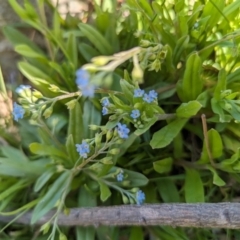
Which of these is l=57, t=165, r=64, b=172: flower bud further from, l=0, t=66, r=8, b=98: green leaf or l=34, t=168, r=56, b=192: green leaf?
l=0, t=66, r=8, b=98: green leaf

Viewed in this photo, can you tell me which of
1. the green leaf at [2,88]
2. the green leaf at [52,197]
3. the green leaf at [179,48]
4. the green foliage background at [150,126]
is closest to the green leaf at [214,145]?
the green foliage background at [150,126]

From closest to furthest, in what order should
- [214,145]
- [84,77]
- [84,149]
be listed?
[84,77], [84,149], [214,145]

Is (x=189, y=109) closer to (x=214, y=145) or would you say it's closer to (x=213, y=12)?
(x=214, y=145)

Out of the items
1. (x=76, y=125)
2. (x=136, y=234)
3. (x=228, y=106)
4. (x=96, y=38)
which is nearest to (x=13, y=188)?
(x=76, y=125)

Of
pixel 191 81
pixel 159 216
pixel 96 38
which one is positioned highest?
pixel 96 38

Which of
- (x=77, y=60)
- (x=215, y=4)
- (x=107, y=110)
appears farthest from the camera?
(x=77, y=60)

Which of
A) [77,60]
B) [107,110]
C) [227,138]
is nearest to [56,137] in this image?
[77,60]

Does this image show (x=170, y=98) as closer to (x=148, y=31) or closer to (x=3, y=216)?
(x=148, y=31)

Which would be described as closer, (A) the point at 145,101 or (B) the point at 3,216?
(A) the point at 145,101
